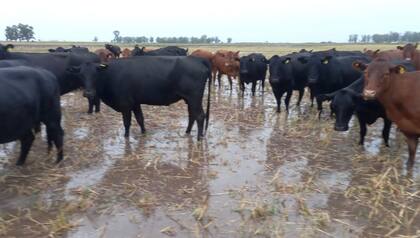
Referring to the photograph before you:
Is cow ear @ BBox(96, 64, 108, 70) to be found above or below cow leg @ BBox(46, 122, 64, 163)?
above

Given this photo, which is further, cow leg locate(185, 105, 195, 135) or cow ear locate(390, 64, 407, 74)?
cow leg locate(185, 105, 195, 135)

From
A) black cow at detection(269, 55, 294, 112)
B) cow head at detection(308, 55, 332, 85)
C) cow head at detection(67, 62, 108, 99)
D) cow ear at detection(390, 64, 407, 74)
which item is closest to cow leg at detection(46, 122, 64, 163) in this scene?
cow head at detection(67, 62, 108, 99)

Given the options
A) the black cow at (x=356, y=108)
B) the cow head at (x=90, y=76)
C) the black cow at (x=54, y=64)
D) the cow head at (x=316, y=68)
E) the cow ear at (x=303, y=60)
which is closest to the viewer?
the black cow at (x=356, y=108)

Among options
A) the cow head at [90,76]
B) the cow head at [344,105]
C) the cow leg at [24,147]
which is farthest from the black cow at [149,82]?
the cow head at [344,105]

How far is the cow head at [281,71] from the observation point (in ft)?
36.0

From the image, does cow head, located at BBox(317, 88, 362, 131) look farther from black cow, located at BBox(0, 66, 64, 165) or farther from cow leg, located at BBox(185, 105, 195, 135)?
black cow, located at BBox(0, 66, 64, 165)

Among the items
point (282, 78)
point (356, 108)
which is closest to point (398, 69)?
point (356, 108)

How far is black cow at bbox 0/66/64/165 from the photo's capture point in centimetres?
527

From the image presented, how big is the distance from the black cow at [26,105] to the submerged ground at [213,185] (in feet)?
1.69

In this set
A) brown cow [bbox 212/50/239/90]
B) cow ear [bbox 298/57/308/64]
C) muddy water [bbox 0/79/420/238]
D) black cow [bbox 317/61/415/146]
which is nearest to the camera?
muddy water [bbox 0/79/420/238]

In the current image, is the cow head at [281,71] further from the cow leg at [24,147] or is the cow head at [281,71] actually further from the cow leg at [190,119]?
the cow leg at [24,147]

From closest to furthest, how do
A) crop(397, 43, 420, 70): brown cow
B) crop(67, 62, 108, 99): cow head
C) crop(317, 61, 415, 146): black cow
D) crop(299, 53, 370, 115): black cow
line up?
crop(317, 61, 415, 146): black cow < crop(67, 62, 108, 99): cow head < crop(299, 53, 370, 115): black cow < crop(397, 43, 420, 70): brown cow

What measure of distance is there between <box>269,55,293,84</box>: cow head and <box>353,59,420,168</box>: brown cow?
14.7ft

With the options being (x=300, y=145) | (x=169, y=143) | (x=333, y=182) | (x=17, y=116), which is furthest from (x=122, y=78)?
(x=333, y=182)
